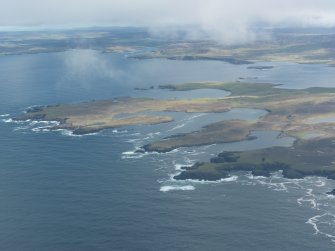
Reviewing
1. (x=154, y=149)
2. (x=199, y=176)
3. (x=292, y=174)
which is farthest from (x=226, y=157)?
(x=154, y=149)

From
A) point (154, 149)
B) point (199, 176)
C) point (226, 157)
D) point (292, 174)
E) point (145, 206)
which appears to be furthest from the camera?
point (154, 149)

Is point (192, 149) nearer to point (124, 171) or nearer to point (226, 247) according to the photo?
point (124, 171)

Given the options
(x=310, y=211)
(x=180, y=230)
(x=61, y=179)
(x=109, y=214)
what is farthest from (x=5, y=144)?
(x=310, y=211)

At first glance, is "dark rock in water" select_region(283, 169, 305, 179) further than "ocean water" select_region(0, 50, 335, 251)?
Yes

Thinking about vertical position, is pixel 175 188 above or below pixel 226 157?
below

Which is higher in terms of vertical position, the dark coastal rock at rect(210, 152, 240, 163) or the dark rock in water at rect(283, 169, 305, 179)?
the dark coastal rock at rect(210, 152, 240, 163)

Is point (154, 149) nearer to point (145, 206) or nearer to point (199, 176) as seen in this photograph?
point (199, 176)

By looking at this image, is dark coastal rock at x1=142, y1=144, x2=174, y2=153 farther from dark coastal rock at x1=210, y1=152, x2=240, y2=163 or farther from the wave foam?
the wave foam

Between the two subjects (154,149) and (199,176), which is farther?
(154,149)

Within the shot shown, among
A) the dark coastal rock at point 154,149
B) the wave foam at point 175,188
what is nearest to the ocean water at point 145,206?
the wave foam at point 175,188

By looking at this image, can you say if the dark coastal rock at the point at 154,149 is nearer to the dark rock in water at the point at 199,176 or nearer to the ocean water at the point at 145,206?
the ocean water at the point at 145,206

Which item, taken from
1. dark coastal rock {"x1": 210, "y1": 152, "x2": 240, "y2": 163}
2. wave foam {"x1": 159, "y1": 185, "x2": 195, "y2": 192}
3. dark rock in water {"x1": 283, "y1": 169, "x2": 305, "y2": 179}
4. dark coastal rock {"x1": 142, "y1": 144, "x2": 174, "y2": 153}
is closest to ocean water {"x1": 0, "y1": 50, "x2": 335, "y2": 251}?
wave foam {"x1": 159, "y1": 185, "x2": 195, "y2": 192}

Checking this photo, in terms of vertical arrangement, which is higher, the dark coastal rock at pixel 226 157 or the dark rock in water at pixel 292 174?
the dark coastal rock at pixel 226 157
